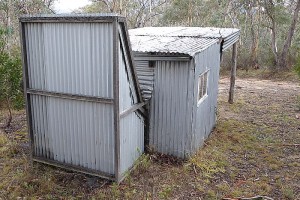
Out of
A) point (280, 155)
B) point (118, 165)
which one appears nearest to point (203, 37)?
point (280, 155)

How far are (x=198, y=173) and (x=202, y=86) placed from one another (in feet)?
6.61

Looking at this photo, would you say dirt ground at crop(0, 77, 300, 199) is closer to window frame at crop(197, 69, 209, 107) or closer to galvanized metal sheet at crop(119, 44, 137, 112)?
window frame at crop(197, 69, 209, 107)

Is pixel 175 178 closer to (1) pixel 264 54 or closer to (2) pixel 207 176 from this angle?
(2) pixel 207 176

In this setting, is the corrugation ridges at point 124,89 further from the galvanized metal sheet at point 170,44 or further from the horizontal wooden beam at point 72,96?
the galvanized metal sheet at point 170,44

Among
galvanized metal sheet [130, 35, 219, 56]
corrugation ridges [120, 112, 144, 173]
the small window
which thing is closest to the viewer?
corrugation ridges [120, 112, 144, 173]

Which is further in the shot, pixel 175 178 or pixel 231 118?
pixel 231 118

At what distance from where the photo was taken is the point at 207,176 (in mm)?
5875

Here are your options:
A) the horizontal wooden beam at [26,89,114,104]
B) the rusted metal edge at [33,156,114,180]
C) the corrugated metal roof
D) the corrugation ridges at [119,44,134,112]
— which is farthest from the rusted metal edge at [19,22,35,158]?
the corrugated metal roof

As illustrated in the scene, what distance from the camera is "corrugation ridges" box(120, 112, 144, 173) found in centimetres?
527

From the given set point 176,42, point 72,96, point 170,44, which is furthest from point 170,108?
point 72,96

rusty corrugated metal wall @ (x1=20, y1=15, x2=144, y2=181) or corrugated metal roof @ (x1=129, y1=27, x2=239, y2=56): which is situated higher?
corrugated metal roof @ (x1=129, y1=27, x2=239, y2=56)

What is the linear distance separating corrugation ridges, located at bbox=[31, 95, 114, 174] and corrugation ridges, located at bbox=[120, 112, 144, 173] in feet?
0.72

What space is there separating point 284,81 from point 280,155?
34.4 feet

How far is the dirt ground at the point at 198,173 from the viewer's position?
5.12m
